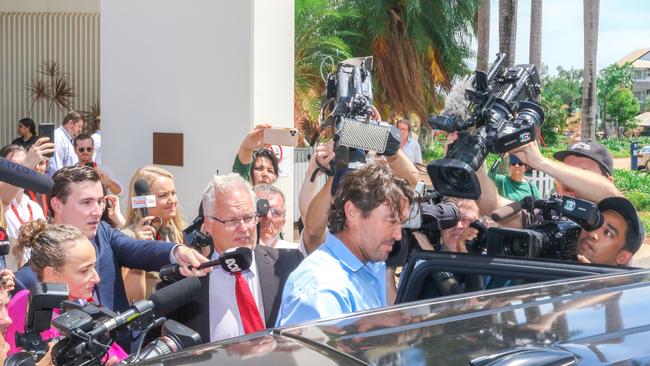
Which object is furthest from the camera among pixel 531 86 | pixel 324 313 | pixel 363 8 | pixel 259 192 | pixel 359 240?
pixel 363 8

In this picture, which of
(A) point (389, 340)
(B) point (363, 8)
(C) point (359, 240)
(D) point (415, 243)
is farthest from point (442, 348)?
(B) point (363, 8)

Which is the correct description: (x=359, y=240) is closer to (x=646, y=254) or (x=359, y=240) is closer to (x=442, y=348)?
(x=442, y=348)

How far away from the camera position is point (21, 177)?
8.42ft

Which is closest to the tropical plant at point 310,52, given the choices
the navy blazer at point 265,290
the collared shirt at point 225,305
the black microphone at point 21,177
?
the navy blazer at point 265,290

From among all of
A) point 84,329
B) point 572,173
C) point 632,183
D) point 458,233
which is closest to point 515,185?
point 458,233

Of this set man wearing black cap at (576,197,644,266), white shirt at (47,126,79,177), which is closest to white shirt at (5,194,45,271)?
man wearing black cap at (576,197,644,266)

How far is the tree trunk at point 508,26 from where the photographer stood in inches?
757

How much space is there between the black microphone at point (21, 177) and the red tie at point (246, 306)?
3.85 ft

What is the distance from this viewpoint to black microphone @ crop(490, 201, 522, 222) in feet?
12.4

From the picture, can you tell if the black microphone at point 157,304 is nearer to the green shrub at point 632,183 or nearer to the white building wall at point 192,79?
the white building wall at point 192,79

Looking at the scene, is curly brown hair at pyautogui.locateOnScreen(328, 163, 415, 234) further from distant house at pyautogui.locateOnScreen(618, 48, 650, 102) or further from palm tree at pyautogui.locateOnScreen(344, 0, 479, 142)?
distant house at pyautogui.locateOnScreen(618, 48, 650, 102)

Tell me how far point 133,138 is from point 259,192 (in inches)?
175

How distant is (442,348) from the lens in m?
1.70

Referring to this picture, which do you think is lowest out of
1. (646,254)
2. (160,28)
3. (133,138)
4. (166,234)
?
(646,254)
